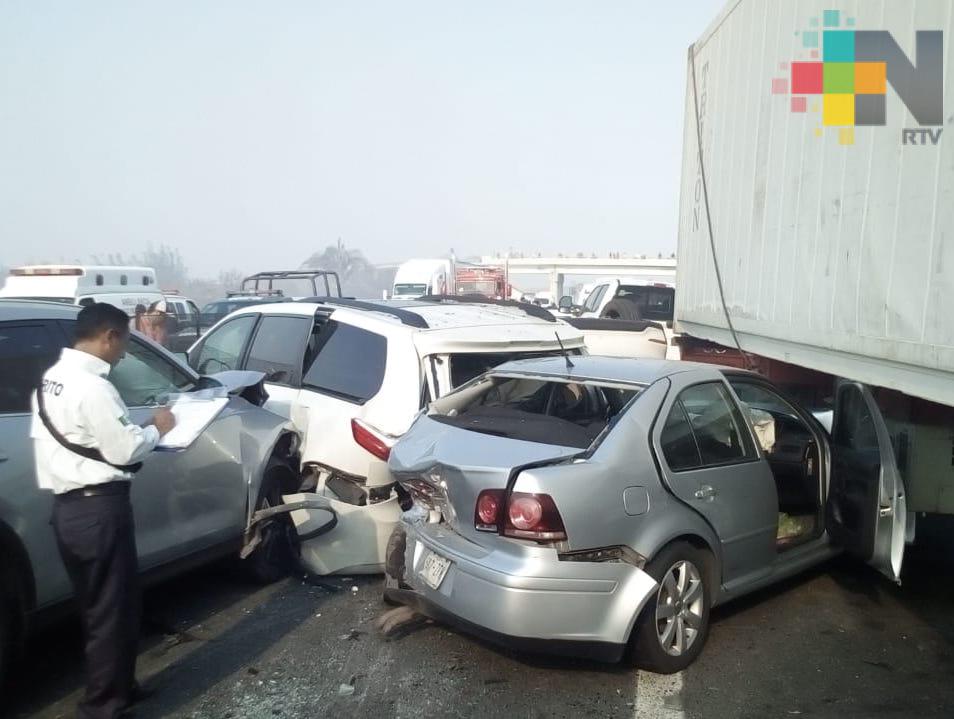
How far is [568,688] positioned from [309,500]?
2.05m

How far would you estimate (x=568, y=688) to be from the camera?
12.7 ft

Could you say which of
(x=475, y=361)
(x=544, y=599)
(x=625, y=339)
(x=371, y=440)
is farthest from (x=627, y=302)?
(x=544, y=599)

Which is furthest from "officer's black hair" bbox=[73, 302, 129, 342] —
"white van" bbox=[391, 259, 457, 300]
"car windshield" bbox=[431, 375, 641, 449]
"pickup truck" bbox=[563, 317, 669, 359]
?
"white van" bbox=[391, 259, 457, 300]

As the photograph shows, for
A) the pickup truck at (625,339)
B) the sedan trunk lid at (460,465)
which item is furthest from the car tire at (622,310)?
the sedan trunk lid at (460,465)

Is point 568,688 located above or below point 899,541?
below

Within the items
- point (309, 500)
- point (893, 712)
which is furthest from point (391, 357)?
point (893, 712)

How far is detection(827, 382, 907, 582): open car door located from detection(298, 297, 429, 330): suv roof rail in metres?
2.82

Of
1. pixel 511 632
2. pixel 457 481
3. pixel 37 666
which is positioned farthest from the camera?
pixel 37 666

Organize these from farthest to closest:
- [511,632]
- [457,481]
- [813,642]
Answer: [813,642], [457,481], [511,632]

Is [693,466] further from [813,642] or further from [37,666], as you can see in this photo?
[37,666]

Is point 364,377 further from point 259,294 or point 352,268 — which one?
point 352,268

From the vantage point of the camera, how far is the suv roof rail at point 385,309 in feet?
17.7

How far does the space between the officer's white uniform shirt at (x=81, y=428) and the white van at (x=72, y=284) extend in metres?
10.4

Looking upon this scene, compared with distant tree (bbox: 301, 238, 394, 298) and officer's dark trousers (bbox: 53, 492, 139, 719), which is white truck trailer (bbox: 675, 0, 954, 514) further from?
distant tree (bbox: 301, 238, 394, 298)
